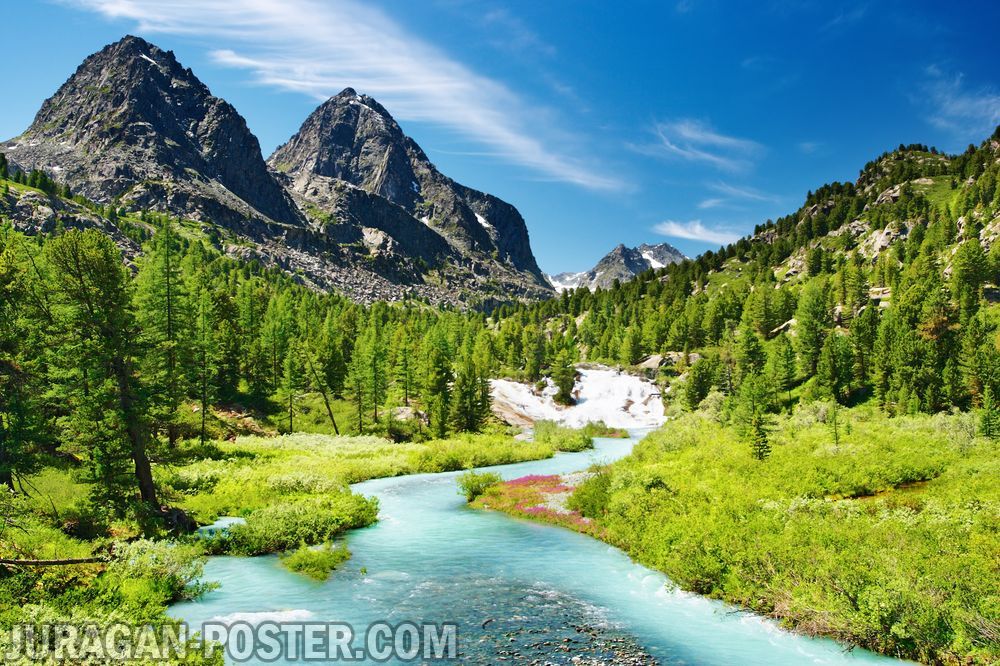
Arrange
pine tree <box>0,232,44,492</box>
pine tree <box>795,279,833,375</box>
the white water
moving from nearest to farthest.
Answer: the white water
pine tree <box>0,232,44,492</box>
pine tree <box>795,279,833,375</box>

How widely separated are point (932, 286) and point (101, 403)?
125782 millimetres

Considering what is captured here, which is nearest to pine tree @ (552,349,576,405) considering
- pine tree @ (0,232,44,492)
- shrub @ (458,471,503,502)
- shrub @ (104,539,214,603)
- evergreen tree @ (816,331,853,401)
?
evergreen tree @ (816,331,853,401)

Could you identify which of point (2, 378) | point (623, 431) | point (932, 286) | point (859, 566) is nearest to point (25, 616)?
point (2, 378)

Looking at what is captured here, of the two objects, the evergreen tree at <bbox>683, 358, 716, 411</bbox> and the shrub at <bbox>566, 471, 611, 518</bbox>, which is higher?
the evergreen tree at <bbox>683, 358, 716, 411</bbox>

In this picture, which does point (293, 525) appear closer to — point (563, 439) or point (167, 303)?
point (167, 303)

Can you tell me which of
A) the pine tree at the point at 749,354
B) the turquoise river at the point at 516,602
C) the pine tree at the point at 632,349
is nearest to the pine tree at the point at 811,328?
the pine tree at the point at 749,354

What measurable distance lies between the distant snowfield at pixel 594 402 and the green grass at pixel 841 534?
196ft

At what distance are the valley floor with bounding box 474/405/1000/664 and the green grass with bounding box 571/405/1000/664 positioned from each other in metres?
0.05

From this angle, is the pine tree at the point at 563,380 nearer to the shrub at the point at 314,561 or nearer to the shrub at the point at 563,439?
the shrub at the point at 563,439

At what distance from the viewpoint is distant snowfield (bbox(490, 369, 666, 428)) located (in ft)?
318

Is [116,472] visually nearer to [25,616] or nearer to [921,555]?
[25,616]

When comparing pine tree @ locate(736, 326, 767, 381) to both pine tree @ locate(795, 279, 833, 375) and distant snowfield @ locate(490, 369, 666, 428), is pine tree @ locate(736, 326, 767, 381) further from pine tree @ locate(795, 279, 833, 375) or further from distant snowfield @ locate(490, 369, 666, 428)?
distant snowfield @ locate(490, 369, 666, 428)

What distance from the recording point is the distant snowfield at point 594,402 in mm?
96812

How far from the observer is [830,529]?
18812mm
